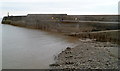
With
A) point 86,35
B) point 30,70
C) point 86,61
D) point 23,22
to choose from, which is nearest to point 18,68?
point 30,70

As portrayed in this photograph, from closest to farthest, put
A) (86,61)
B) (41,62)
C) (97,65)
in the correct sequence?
(97,65), (86,61), (41,62)

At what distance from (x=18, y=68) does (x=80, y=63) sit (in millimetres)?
3105

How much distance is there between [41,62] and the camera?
1067 centimetres

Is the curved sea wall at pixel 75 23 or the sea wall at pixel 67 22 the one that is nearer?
the curved sea wall at pixel 75 23

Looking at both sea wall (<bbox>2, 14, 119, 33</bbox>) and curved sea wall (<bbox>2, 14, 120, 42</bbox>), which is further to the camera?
sea wall (<bbox>2, 14, 119, 33</bbox>)

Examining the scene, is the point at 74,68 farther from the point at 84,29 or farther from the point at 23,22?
the point at 23,22

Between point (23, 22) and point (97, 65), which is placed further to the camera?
point (23, 22)

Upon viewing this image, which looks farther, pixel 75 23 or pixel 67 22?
pixel 67 22

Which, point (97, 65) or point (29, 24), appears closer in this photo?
point (97, 65)

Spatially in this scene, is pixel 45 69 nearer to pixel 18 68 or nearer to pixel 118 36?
pixel 18 68

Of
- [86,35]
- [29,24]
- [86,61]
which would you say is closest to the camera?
[86,61]

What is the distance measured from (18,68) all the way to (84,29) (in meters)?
19.8

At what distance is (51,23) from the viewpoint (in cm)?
3431

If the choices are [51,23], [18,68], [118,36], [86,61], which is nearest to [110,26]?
[118,36]
